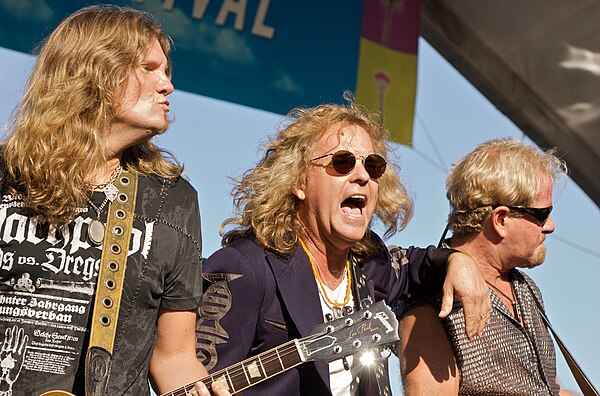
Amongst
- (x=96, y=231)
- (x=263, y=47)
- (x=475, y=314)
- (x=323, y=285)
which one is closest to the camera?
(x=96, y=231)

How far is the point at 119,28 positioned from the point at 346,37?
327 cm

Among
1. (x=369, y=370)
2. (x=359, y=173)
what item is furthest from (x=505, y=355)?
(x=359, y=173)

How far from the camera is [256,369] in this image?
367cm

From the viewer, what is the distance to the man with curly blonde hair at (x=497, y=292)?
4543 mm

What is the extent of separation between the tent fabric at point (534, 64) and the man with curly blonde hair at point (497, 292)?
1.70m

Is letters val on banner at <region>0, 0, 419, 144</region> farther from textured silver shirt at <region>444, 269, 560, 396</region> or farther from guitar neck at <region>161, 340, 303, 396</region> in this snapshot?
guitar neck at <region>161, 340, 303, 396</region>

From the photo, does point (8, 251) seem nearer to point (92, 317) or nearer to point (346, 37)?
point (92, 317)

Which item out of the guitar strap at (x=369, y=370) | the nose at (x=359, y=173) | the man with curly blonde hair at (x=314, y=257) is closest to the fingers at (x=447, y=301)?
the man with curly blonde hair at (x=314, y=257)

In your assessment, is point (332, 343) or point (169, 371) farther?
point (332, 343)

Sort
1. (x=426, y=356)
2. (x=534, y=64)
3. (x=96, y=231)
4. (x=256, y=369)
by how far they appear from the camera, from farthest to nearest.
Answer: (x=534, y=64) < (x=426, y=356) < (x=256, y=369) < (x=96, y=231)

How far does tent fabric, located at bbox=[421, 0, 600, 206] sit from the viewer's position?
258 inches

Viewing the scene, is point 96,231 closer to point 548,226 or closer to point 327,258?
point 327,258

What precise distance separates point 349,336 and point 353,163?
0.90 metres

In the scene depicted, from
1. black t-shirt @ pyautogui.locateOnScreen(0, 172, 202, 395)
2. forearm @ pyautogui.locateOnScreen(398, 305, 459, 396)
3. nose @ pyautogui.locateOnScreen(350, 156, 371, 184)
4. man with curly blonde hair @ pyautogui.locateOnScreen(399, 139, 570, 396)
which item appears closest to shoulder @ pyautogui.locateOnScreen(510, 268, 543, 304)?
man with curly blonde hair @ pyautogui.locateOnScreen(399, 139, 570, 396)
